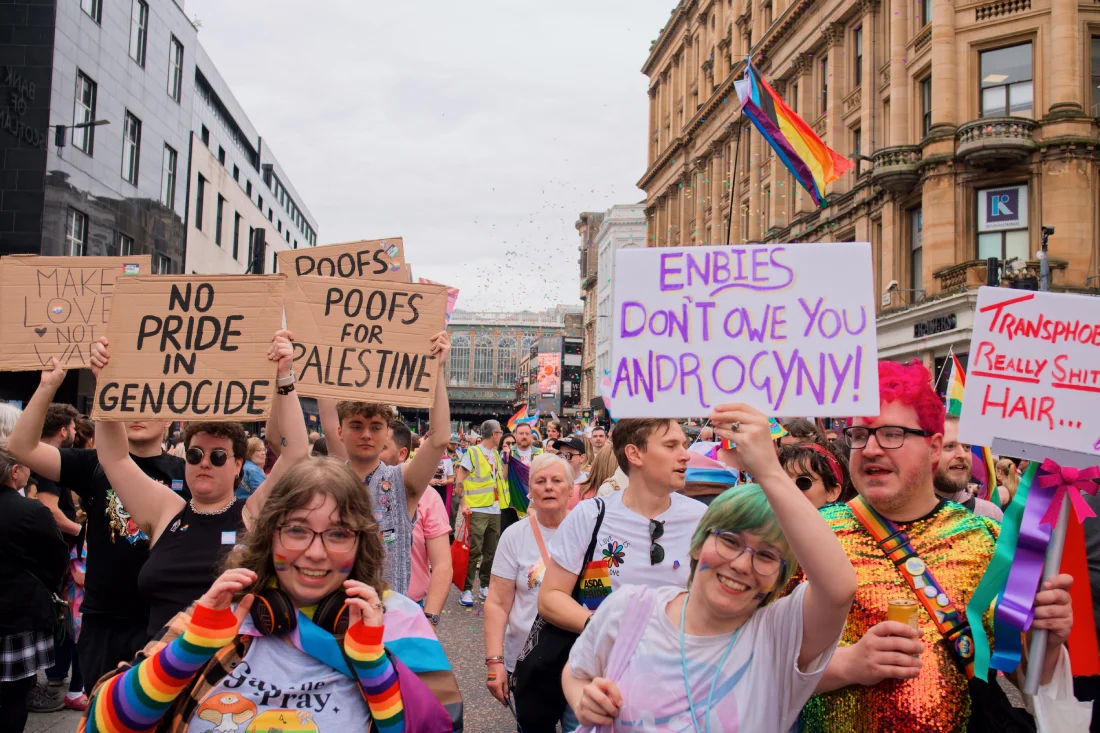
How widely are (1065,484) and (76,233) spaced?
2498cm

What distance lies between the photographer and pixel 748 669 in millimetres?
2395

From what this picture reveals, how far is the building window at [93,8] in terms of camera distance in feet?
74.9

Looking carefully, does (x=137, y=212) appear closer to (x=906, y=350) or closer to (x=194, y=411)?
(x=906, y=350)

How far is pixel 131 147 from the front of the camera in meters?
26.6

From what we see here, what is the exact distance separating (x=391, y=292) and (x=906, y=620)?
2704 millimetres

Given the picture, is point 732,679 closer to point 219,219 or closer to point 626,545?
point 626,545

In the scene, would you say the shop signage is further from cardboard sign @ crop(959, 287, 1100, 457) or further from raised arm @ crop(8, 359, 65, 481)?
raised arm @ crop(8, 359, 65, 481)

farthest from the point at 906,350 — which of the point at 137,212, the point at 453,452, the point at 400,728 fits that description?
the point at 400,728

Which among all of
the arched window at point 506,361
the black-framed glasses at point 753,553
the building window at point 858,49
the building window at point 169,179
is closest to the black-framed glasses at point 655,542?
the black-framed glasses at point 753,553

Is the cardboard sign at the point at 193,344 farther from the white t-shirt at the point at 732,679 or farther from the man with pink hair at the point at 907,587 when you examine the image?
the man with pink hair at the point at 907,587

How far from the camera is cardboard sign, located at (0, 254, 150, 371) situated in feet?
14.2

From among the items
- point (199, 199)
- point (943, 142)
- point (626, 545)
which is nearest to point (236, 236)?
point (199, 199)

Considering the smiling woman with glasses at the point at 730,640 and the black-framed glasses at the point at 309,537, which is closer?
the smiling woman with glasses at the point at 730,640

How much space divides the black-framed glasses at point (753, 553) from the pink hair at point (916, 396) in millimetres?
686
